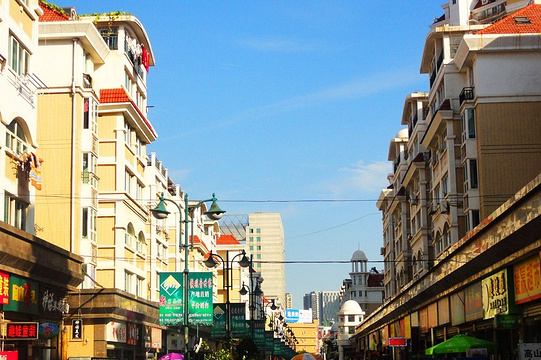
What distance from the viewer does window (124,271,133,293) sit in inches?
1967

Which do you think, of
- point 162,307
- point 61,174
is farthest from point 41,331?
point 61,174

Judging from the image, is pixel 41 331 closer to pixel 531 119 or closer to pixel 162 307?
pixel 162 307

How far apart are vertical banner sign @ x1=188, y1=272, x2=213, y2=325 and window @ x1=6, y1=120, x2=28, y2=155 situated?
26.4 ft

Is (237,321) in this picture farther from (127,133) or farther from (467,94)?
(467,94)

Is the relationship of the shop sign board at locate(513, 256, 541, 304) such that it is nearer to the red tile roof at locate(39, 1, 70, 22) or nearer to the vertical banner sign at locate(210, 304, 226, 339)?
the red tile roof at locate(39, 1, 70, 22)

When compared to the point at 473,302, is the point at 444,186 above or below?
above

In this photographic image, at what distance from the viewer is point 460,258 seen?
34000 millimetres

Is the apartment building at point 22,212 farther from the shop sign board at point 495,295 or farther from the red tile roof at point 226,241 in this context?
the red tile roof at point 226,241

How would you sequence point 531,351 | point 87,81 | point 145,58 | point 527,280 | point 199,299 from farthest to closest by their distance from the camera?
1. point 145,58
2. point 87,81
3. point 199,299
4. point 527,280
5. point 531,351

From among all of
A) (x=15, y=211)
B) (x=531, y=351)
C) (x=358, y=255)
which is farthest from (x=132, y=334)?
(x=358, y=255)

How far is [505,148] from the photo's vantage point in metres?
48.8

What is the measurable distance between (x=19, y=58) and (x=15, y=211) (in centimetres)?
576

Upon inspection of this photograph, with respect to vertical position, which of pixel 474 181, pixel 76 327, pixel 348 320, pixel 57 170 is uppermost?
pixel 474 181

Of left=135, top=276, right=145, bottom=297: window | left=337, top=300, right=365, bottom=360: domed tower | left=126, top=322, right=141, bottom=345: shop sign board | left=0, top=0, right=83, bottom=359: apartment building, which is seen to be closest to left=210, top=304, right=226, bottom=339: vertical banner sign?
left=135, top=276, right=145, bottom=297: window
